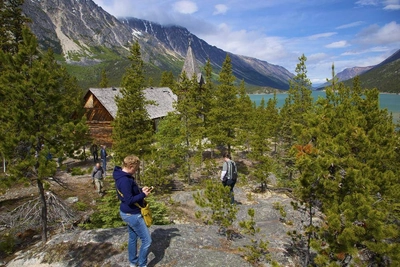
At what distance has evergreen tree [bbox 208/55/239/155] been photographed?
26.9 metres

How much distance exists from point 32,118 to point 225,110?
70.4 feet

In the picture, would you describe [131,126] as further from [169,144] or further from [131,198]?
[131,198]

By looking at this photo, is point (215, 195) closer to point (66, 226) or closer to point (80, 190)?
point (66, 226)

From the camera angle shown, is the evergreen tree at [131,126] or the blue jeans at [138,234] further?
the evergreen tree at [131,126]

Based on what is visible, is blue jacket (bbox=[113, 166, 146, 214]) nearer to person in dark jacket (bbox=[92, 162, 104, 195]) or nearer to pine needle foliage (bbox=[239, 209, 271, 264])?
pine needle foliage (bbox=[239, 209, 271, 264])

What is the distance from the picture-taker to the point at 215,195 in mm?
8273

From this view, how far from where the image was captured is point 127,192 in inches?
223

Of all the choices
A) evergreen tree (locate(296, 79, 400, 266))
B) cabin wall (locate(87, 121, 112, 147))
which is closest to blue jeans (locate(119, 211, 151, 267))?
evergreen tree (locate(296, 79, 400, 266))

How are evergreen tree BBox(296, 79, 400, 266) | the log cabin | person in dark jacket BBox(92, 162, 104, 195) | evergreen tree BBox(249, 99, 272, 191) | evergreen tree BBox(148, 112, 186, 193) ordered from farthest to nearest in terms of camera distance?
the log cabin, evergreen tree BBox(249, 99, 272, 191), evergreen tree BBox(148, 112, 186, 193), person in dark jacket BBox(92, 162, 104, 195), evergreen tree BBox(296, 79, 400, 266)

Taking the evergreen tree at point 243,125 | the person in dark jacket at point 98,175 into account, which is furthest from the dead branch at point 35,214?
the evergreen tree at point 243,125

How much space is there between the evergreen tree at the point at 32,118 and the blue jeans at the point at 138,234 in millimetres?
2801

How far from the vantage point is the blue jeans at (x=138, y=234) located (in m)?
5.85

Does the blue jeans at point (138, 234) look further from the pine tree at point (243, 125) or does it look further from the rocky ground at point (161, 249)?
the pine tree at point (243, 125)

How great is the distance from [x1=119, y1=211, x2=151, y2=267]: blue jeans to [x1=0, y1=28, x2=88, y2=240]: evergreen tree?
2.80m
